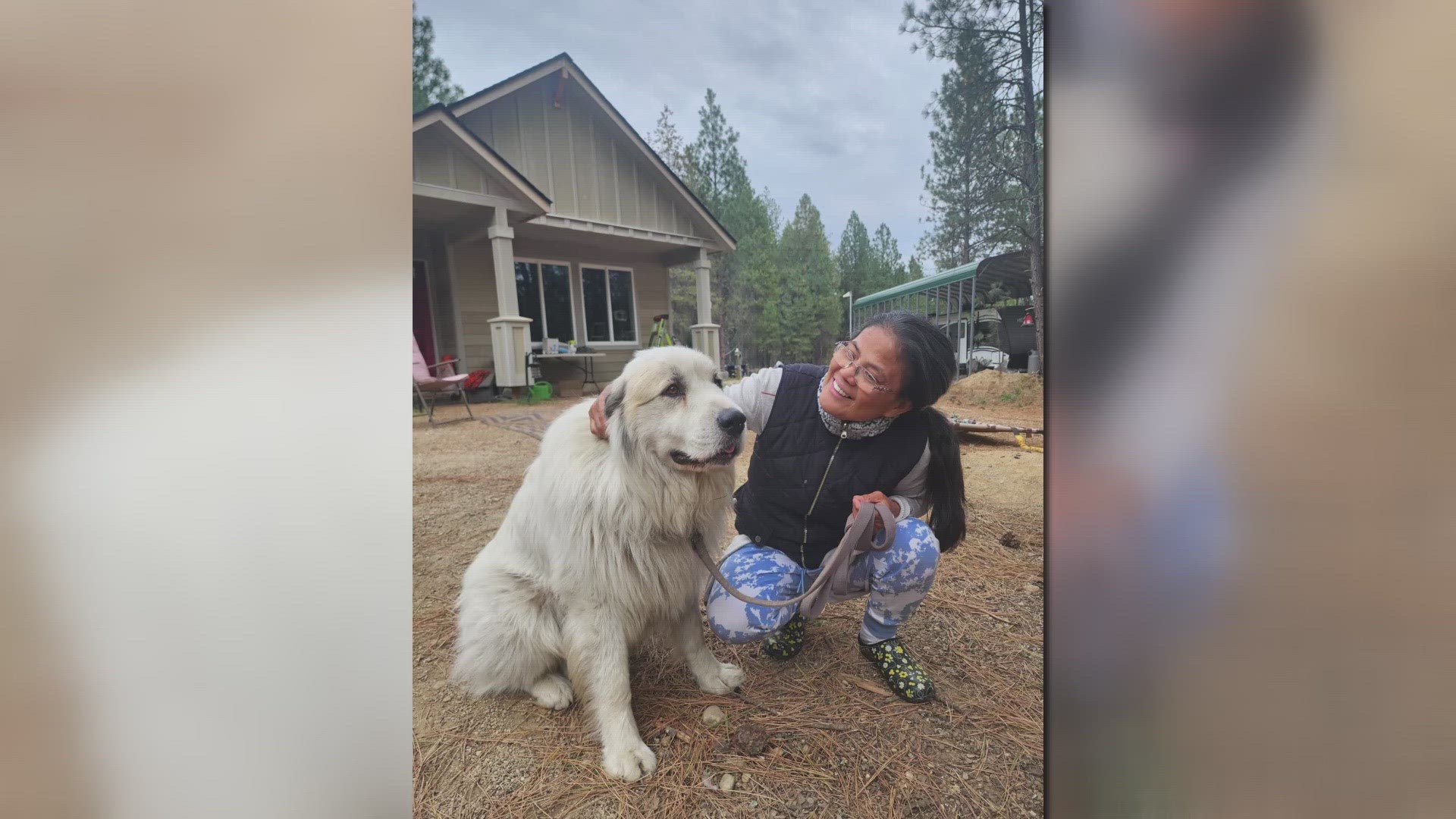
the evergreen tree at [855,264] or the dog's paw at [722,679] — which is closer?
the evergreen tree at [855,264]

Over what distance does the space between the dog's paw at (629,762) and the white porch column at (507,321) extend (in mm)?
725

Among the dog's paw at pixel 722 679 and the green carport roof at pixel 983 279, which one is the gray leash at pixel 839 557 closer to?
the dog's paw at pixel 722 679

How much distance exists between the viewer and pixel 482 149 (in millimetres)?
772

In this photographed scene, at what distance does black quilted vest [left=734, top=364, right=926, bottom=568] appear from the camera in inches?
38.3

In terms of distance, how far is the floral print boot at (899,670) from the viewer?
2.97 ft

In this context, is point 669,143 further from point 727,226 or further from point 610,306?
point 610,306

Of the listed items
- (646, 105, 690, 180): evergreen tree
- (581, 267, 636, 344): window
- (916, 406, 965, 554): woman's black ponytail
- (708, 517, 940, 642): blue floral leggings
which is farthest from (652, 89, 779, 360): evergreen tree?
(708, 517, 940, 642): blue floral leggings

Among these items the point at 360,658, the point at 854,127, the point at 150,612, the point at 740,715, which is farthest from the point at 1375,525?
the point at 150,612

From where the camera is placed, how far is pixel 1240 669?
1.65 ft

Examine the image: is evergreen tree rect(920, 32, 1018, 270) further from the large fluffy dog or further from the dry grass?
the large fluffy dog

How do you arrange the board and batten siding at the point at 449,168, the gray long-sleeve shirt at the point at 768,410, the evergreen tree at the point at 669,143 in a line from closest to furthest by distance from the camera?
the board and batten siding at the point at 449,168, the evergreen tree at the point at 669,143, the gray long-sleeve shirt at the point at 768,410

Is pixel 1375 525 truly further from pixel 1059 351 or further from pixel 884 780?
pixel 884 780

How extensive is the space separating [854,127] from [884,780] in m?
1.09

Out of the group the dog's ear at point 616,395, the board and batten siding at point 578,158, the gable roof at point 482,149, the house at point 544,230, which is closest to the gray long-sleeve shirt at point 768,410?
the house at point 544,230
